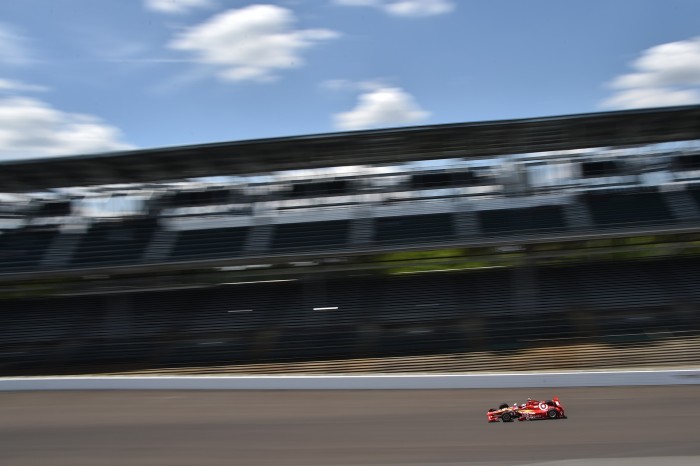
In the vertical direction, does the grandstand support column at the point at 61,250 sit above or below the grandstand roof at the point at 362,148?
below

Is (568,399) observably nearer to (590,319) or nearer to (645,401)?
(645,401)

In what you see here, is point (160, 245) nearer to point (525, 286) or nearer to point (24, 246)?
point (24, 246)

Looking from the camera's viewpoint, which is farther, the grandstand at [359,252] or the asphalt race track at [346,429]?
the grandstand at [359,252]

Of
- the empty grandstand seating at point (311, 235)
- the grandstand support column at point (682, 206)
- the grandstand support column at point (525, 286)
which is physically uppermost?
the empty grandstand seating at point (311, 235)

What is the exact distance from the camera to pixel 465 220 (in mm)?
14031

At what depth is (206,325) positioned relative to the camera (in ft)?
44.0

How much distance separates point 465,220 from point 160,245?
8.54m

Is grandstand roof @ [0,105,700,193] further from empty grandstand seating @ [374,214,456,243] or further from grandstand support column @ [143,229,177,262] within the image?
empty grandstand seating @ [374,214,456,243]

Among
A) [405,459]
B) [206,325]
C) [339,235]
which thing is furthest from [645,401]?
[206,325]

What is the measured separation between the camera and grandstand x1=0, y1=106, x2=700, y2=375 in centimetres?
1181

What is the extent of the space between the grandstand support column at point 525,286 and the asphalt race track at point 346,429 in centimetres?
435

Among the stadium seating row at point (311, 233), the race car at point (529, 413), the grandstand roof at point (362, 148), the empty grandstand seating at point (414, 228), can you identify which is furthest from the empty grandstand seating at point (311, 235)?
the race car at point (529, 413)

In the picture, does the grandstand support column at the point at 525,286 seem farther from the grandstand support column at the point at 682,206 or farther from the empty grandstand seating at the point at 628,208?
the grandstand support column at the point at 682,206

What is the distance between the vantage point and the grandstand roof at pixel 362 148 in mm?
12797
